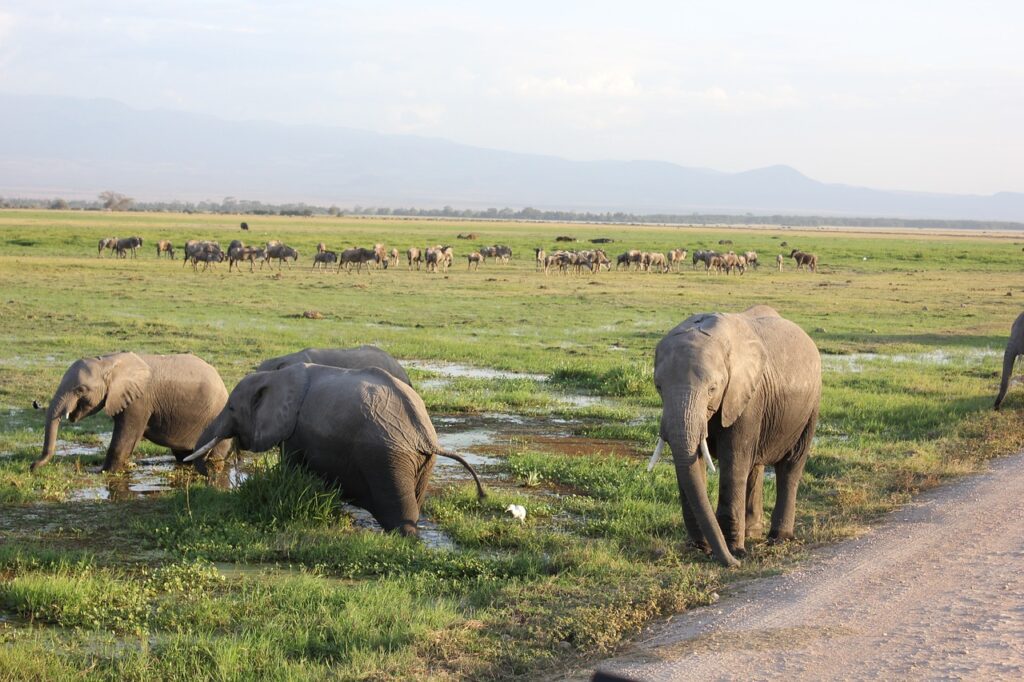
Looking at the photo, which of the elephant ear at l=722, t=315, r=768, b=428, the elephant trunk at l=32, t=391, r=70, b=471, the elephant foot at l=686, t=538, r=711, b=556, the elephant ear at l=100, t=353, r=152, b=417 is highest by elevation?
the elephant ear at l=722, t=315, r=768, b=428

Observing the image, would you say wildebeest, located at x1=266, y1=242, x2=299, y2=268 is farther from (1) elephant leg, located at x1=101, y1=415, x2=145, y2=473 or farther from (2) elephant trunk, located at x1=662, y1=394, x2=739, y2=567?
(2) elephant trunk, located at x1=662, y1=394, x2=739, y2=567

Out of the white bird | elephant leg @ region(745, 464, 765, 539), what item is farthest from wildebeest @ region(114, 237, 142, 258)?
elephant leg @ region(745, 464, 765, 539)

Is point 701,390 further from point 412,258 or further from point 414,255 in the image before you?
point 414,255

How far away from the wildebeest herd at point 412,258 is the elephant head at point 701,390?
36.0m

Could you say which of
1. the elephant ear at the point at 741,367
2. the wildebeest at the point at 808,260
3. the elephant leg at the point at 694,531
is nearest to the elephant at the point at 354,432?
the elephant leg at the point at 694,531

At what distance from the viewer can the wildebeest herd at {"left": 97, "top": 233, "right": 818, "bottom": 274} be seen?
142ft

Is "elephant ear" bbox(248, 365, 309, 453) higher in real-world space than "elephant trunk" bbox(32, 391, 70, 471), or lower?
higher

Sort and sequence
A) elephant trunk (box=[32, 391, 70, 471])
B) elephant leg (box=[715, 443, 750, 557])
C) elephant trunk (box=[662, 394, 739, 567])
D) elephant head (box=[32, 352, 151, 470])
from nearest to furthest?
elephant trunk (box=[662, 394, 739, 567]), elephant leg (box=[715, 443, 750, 557]), elephant trunk (box=[32, 391, 70, 471]), elephant head (box=[32, 352, 151, 470])

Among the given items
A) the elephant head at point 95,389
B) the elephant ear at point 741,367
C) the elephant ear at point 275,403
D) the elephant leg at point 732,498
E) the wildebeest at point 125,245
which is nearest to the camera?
the elephant ear at point 741,367

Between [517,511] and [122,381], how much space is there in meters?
3.92

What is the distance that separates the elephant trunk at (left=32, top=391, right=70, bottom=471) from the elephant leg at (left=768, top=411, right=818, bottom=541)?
6.00 metres

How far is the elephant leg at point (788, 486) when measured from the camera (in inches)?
316

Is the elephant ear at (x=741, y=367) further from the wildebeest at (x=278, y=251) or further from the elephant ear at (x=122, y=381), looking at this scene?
the wildebeest at (x=278, y=251)

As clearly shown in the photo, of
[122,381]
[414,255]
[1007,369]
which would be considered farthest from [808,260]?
[122,381]
